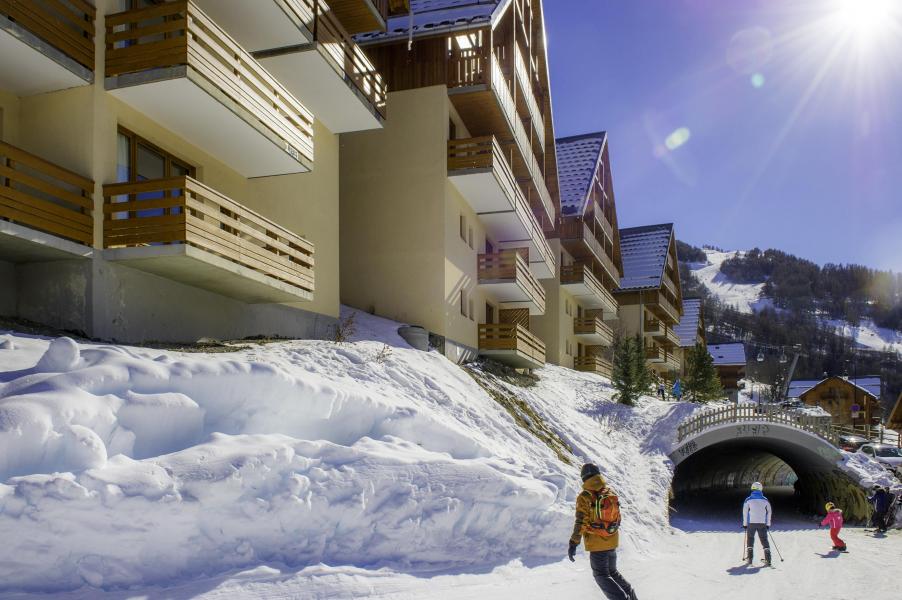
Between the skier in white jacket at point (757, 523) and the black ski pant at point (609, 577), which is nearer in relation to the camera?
the black ski pant at point (609, 577)

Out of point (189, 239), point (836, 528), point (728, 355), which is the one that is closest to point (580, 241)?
point (836, 528)

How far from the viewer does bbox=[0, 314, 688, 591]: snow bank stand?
22.5 feet

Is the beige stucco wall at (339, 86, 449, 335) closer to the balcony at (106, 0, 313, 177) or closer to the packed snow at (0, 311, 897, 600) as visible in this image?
the balcony at (106, 0, 313, 177)

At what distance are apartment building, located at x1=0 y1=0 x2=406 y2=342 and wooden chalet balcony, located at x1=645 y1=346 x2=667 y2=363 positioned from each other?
41.5 m

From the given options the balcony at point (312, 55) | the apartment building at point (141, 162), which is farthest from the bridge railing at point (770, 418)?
the apartment building at point (141, 162)

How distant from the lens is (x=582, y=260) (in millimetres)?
44000

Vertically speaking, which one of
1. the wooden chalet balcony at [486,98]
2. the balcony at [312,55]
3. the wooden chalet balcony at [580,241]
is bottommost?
the wooden chalet balcony at [580,241]

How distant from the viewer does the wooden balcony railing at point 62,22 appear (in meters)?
10.4

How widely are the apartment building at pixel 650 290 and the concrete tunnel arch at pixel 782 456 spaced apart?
41.5 ft

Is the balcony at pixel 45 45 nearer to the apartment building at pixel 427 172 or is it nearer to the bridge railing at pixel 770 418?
the apartment building at pixel 427 172

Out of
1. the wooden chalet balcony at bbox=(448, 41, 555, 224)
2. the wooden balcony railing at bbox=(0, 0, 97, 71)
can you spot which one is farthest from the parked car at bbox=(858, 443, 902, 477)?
the wooden balcony railing at bbox=(0, 0, 97, 71)

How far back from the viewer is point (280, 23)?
15547mm

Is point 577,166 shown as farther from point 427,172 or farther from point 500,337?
point 427,172

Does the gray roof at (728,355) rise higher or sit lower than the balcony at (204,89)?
lower
